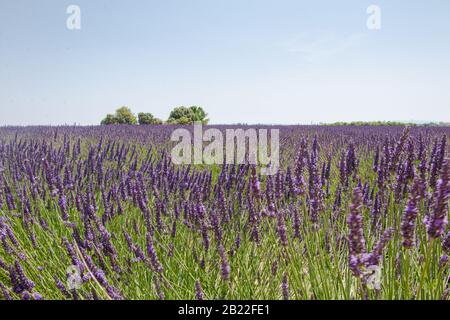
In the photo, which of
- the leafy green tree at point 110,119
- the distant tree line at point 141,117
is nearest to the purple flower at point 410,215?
the distant tree line at point 141,117

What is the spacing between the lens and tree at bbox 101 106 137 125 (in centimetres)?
2733

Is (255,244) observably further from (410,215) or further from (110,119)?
(110,119)

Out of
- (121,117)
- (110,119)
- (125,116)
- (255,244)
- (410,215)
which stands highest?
(125,116)

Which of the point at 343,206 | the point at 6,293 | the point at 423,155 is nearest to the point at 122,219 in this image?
the point at 6,293

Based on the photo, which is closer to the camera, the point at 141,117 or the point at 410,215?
the point at 410,215

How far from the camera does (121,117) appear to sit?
27422mm

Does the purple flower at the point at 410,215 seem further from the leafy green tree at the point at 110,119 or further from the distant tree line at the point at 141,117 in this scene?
the leafy green tree at the point at 110,119

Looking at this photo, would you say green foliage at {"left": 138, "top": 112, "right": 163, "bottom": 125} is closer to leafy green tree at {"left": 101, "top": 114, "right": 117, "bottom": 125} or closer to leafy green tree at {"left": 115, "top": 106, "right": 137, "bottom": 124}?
leafy green tree at {"left": 115, "top": 106, "right": 137, "bottom": 124}

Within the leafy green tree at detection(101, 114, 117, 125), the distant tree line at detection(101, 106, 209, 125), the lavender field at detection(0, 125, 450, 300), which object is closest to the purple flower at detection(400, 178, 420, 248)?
the lavender field at detection(0, 125, 450, 300)

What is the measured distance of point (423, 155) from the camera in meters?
1.81

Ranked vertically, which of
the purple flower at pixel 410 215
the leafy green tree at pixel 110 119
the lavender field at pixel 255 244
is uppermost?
the leafy green tree at pixel 110 119

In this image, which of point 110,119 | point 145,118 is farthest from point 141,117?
point 110,119

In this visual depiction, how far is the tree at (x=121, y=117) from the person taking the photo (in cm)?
2733
